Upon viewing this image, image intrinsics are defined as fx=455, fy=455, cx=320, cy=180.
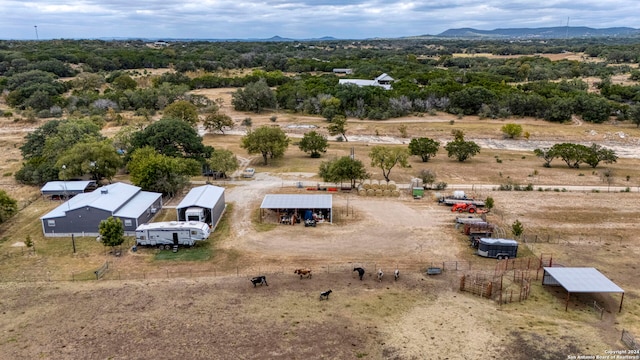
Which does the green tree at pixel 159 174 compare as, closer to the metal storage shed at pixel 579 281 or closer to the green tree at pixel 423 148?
the green tree at pixel 423 148

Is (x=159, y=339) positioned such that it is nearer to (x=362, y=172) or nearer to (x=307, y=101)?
(x=362, y=172)

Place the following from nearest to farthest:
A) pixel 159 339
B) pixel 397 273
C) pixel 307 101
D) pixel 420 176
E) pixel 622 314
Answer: pixel 159 339, pixel 622 314, pixel 397 273, pixel 420 176, pixel 307 101

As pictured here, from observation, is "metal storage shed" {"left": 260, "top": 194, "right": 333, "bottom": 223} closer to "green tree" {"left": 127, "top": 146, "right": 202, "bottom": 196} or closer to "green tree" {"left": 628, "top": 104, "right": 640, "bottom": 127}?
"green tree" {"left": 127, "top": 146, "right": 202, "bottom": 196}

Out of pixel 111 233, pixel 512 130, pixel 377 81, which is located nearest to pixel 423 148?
pixel 512 130

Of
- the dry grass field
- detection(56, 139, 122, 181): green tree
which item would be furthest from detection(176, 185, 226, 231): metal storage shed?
detection(56, 139, 122, 181): green tree

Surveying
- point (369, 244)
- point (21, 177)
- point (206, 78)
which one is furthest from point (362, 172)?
point (206, 78)
